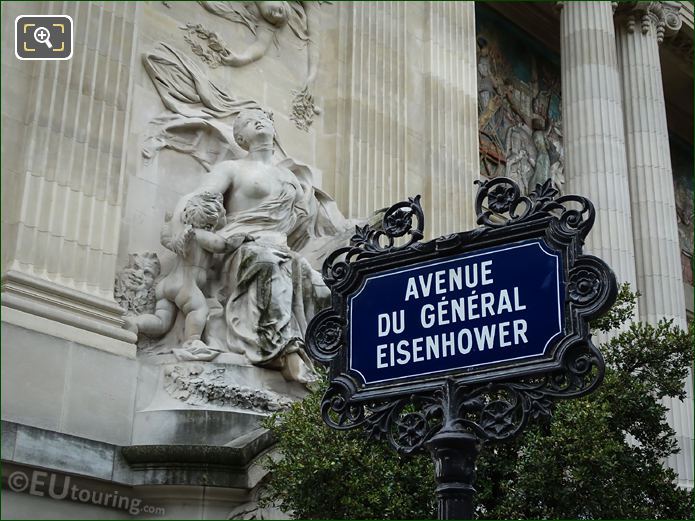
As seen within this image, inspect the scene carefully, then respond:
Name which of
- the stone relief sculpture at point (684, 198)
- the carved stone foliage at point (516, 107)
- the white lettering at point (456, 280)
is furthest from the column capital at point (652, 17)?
the white lettering at point (456, 280)

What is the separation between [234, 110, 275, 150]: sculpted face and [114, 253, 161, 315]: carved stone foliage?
2242 mm

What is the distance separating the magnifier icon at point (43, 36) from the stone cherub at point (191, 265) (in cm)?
271

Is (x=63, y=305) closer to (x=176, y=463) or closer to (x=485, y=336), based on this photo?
(x=176, y=463)

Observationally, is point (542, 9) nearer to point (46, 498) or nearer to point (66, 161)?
point (66, 161)

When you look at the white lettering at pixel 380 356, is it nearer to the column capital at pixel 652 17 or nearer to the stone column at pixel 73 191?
the stone column at pixel 73 191

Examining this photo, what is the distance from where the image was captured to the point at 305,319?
1416 centimetres

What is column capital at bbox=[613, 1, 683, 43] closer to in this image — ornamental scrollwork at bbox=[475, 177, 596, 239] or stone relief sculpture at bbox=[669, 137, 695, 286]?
stone relief sculpture at bbox=[669, 137, 695, 286]

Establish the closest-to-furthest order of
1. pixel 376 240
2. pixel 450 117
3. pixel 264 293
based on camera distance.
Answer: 1. pixel 376 240
2. pixel 264 293
3. pixel 450 117

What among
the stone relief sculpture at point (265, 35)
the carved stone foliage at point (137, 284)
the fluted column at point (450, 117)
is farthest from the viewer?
A: the fluted column at point (450, 117)

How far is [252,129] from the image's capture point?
48.8 feet

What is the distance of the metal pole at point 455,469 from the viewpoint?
500 cm

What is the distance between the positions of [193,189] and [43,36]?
3015 mm

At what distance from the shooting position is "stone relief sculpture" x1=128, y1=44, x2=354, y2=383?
13.6 meters

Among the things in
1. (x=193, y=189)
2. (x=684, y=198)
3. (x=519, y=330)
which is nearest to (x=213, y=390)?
(x=193, y=189)
